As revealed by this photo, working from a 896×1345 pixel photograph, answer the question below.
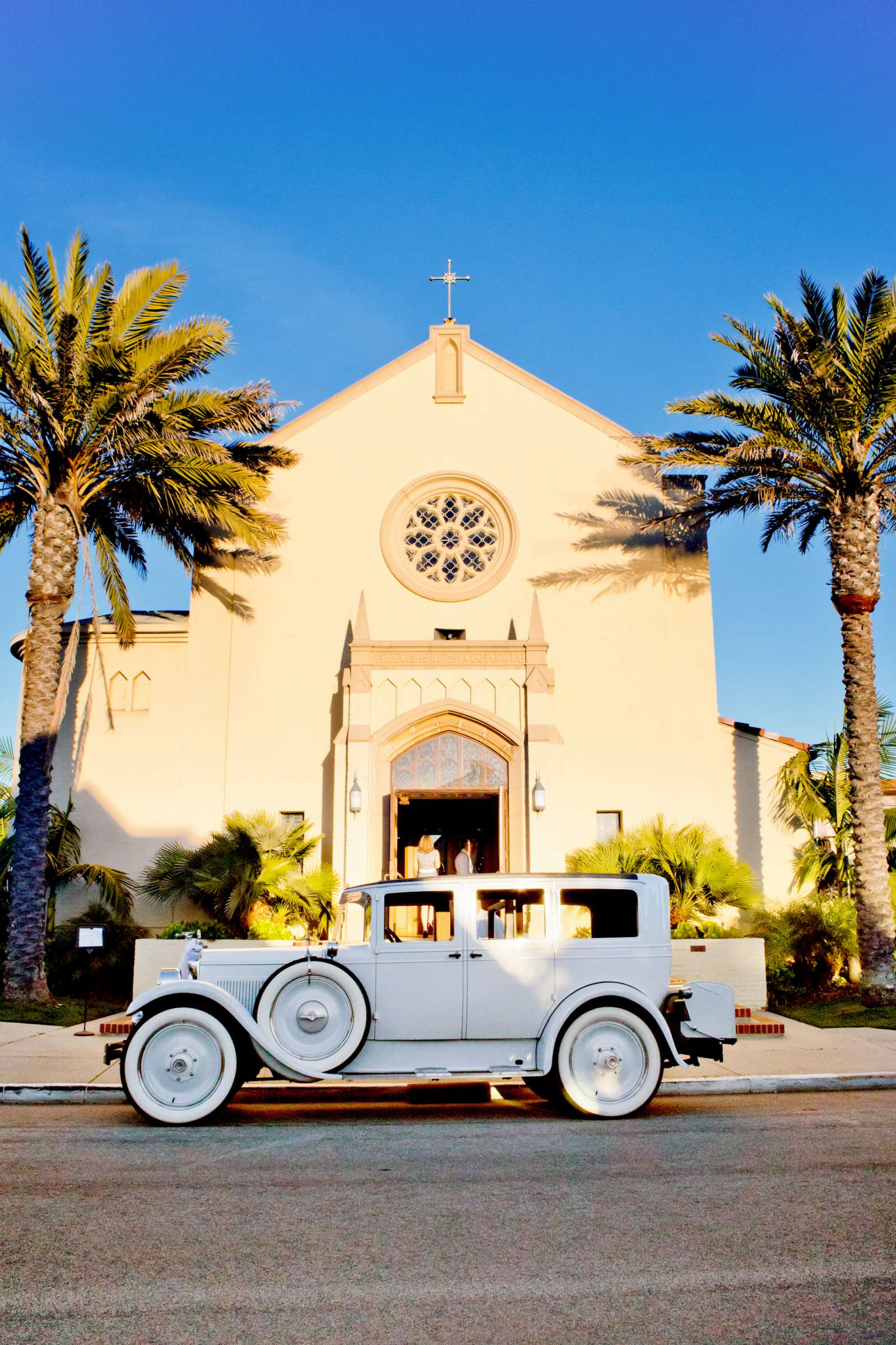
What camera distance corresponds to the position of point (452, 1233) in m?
5.24

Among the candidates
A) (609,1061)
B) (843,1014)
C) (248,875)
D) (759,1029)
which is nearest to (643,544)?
(843,1014)

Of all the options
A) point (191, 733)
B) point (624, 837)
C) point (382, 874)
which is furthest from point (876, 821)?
point (191, 733)

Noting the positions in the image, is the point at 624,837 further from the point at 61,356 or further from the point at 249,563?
the point at 61,356

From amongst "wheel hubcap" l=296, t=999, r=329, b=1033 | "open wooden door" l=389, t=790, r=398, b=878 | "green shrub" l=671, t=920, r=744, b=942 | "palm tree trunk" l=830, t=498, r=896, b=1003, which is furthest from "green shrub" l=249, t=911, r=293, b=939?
"palm tree trunk" l=830, t=498, r=896, b=1003

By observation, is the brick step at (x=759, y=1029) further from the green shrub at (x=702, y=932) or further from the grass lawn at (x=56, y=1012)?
Answer: the grass lawn at (x=56, y=1012)

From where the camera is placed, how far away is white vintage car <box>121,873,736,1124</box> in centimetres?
831

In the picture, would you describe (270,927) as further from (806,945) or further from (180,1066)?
(806,945)

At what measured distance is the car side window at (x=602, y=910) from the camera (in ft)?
29.4

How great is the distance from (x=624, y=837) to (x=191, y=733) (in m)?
8.03

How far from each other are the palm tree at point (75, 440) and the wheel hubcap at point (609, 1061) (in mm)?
10284

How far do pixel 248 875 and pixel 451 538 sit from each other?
7.56 m

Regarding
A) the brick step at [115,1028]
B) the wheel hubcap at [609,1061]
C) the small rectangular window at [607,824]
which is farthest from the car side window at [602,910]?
the small rectangular window at [607,824]

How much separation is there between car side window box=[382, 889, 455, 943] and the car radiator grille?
109cm

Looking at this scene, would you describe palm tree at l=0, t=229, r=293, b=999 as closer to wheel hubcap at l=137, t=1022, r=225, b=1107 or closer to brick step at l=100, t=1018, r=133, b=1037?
Result: brick step at l=100, t=1018, r=133, b=1037
